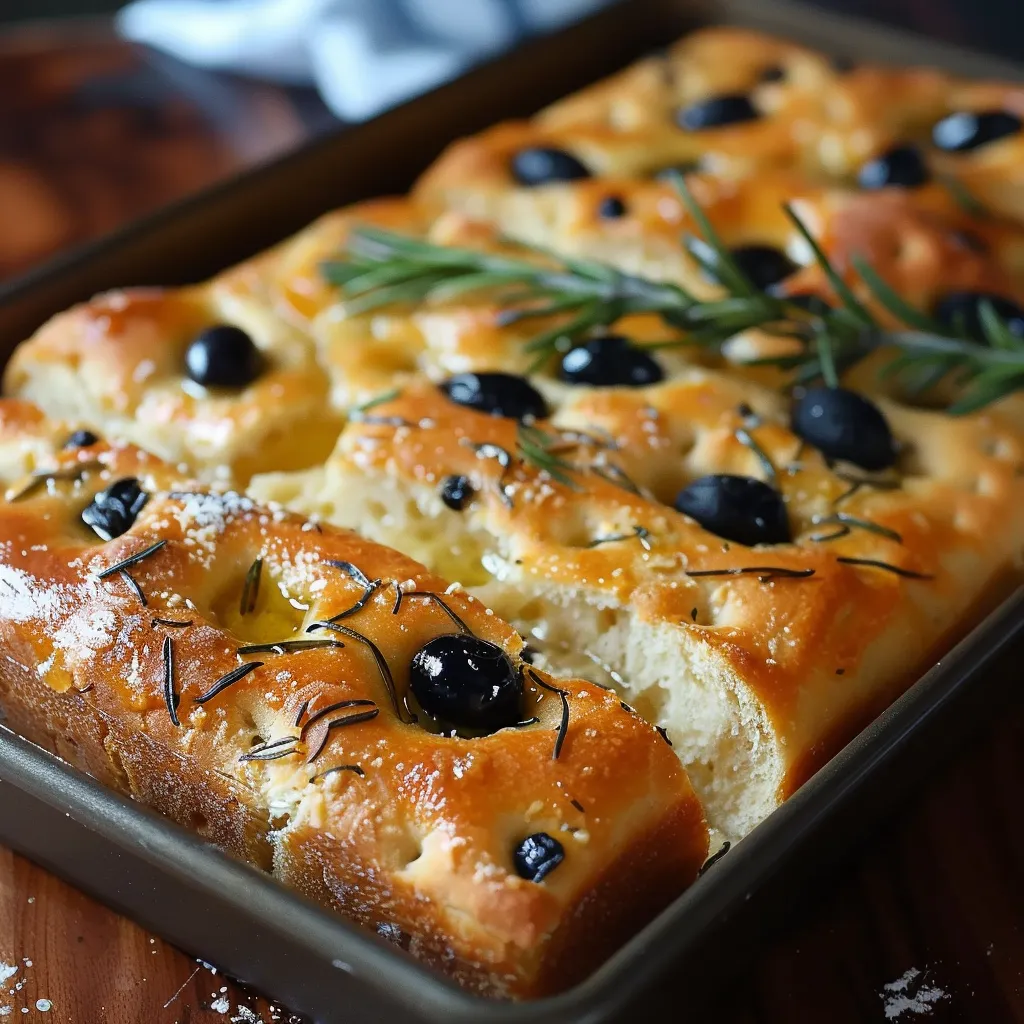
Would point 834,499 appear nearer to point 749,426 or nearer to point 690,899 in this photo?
point 749,426

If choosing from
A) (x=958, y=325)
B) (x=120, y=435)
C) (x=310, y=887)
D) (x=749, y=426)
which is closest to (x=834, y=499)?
(x=749, y=426)

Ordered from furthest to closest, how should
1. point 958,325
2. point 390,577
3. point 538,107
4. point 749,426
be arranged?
point 538,107, point 958,325, point 749,426, point 390,577

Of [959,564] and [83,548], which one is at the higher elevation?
[83,548]

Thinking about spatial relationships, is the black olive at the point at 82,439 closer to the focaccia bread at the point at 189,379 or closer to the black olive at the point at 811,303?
the focaccia bread at the point at 189,379

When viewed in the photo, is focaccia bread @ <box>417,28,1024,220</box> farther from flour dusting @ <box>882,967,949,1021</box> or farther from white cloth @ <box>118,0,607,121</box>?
flour dusting @ <box>882,967,949,1021</box>

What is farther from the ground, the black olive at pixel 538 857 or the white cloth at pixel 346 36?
the white cloth at pixel 346 36

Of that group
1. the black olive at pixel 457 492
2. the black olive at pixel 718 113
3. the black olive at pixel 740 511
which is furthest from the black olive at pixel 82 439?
the black olive at pixel 718 113

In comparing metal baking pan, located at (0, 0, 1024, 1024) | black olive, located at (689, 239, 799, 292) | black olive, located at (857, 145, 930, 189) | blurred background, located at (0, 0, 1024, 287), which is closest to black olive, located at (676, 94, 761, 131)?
black olive, located at (857, 145, 930, 189)
